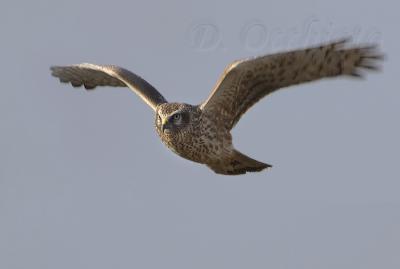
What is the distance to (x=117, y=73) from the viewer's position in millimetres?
16844

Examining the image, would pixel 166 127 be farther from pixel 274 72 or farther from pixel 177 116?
pixel 274 72

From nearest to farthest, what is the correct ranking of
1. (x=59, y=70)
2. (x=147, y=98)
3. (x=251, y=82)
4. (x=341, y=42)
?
(x=341, y=42)
(x=251, y=82)
(x=147, y=98)
(x=59, y=70)

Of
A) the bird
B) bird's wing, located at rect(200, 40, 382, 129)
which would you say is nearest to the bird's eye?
the bird

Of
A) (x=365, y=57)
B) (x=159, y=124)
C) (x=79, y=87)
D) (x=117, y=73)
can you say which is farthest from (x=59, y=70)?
(x=365, y=57)

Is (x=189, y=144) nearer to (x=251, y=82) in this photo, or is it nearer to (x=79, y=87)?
(x=251, y=82)

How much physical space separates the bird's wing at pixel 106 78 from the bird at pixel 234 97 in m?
0.02

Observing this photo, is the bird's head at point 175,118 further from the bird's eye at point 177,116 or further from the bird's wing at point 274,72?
the bird's wing at point 274,72

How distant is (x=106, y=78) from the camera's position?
18.0m

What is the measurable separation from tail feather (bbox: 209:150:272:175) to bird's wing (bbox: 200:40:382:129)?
467 millimetres

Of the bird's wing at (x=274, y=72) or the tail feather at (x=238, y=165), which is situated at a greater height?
the bird's wing at (x=274, y=72)

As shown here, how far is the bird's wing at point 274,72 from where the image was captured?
1446cm

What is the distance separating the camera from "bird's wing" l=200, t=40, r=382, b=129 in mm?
14461

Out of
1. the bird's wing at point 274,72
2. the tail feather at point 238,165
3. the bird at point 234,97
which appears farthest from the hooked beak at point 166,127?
the tail feather at point 238,165

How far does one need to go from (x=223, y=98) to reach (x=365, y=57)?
2082mm
